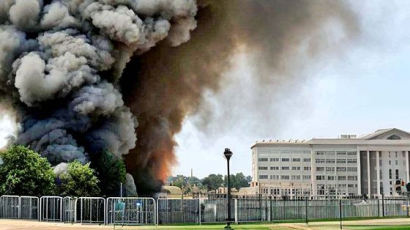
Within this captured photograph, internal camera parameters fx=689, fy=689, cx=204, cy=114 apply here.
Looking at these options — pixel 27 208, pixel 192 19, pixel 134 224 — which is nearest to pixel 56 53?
pixel 192 19

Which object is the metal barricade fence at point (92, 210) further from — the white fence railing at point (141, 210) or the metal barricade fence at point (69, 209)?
the metal barricade fence at point (69, 209)

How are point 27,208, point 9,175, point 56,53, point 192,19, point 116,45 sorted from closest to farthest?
point 27,208
point 9,175
point 56,53
point 116,45
point 192,19

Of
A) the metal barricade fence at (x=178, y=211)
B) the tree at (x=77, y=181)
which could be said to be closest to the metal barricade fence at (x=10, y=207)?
the tree at (x=77, y=181)

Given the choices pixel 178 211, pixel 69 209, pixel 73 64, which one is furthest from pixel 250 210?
pixel 73 64

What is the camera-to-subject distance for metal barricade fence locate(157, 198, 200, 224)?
39.2 metres

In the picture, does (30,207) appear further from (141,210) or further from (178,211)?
(178,211)

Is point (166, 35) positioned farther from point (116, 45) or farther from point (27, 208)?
point (27, 208)

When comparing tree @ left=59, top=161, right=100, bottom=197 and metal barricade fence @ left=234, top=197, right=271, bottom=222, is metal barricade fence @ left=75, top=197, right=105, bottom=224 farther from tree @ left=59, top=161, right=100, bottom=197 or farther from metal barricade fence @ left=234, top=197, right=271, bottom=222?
tree @ left=59, top=161, right=100, bottom=197

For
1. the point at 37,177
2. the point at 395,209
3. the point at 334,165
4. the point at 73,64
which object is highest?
the point at 73,64

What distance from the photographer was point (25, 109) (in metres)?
61.3

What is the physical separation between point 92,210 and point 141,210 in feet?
8.82

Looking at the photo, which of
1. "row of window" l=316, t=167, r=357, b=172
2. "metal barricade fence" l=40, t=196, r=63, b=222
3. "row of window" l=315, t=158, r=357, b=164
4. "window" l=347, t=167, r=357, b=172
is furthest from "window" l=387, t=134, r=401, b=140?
"metal barricade fence" l=40, t=196, r=63, b=222

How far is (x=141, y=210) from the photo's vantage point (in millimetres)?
37531

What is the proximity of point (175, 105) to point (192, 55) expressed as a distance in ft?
20.3
